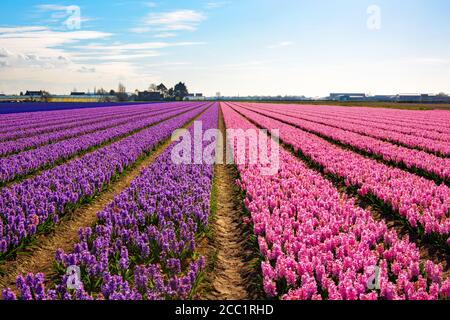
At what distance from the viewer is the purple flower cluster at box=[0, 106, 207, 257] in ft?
22.7

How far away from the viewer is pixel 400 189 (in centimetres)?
920

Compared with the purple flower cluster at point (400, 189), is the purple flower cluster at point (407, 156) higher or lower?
higher

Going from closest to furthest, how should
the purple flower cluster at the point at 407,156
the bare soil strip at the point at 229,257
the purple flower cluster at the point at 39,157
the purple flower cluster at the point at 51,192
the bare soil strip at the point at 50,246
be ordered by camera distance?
the bare soil strip at the point at 229,257
the bare soil strip at the point at 50,246
the purple flower cluster at the point at 51,192
the purple flower cluster at the point at 407,156
the purple flower cluster at the point at 39,157

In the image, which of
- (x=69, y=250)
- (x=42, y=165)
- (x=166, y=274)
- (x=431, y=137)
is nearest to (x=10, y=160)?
(x=42, y=165)

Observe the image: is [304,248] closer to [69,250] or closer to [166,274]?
[166,274]

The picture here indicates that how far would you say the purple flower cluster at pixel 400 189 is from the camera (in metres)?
7.27

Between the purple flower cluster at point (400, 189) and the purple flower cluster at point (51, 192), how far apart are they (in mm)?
7067

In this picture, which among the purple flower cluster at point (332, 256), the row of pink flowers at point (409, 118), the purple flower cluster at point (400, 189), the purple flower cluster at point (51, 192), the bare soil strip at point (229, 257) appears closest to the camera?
the purple flower cluster at point (332, 256)

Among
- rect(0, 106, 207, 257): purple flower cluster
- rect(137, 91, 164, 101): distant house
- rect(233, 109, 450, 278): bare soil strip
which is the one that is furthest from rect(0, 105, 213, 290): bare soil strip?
rect(137, 91, 164, 101): distant house

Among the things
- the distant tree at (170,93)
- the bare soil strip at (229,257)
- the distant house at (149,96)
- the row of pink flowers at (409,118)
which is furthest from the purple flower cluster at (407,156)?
the distant tree at (170,93)

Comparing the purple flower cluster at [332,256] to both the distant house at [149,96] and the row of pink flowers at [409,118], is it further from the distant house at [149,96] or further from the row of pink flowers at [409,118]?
the distant house at [149,96]

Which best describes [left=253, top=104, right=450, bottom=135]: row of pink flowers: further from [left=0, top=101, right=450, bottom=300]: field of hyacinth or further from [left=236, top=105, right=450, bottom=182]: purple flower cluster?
[left=0, top=101, right=450, bottom=300]: field of hyacinth

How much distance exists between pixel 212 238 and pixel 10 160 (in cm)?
988
